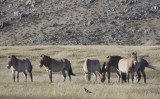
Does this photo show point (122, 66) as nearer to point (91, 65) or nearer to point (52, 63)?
point (91, 65)

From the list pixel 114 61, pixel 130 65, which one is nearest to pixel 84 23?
pixel 114 61

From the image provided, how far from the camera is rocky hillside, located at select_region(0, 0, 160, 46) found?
111m

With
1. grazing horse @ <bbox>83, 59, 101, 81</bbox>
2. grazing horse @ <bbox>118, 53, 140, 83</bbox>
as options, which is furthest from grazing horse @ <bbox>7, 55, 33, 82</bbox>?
grazing horse @ <bbox>118, 53, 140, 83</bbox>

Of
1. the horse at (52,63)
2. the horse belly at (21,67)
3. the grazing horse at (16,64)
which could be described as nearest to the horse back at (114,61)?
the horse at (52,63)

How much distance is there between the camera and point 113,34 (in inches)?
4454

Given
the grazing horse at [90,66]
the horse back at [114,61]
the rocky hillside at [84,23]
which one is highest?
the rocky hillside at [84,23]

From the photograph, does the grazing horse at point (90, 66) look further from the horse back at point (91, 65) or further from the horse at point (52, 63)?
the horse at point (52, 63)

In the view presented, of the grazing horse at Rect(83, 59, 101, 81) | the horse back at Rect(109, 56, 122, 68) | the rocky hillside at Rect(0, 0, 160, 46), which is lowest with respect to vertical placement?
the grazing horse at Rect(83, 59, 101, 81)

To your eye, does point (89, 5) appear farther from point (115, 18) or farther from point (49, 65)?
point (49, 65)

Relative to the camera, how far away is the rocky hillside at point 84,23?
364 ft

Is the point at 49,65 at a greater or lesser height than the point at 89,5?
lesser

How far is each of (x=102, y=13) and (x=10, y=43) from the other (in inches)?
1430

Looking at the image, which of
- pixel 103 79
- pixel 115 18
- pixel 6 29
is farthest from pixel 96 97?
pixel 6 29

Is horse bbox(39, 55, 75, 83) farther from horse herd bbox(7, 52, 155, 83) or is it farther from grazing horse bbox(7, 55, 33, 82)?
grazing horse bbox(7, 55, 33, 82)
